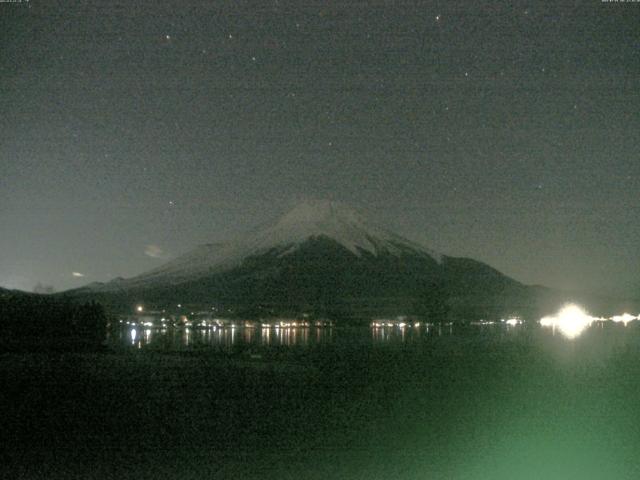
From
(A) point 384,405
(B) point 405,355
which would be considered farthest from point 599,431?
(B) point 405,355

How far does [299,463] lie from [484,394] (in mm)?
9032

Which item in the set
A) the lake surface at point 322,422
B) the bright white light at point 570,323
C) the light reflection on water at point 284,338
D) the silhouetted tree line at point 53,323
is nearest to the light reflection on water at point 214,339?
the light reflection on water at point 284,338

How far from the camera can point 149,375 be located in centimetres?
2417

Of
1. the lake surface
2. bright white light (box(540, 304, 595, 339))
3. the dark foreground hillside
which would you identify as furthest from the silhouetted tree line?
bright white light (box(540, 304, 595, 339))

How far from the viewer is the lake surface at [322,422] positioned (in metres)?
11.0

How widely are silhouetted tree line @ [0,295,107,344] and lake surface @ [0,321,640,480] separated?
74.2 feet

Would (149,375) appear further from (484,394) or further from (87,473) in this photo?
(87,473)

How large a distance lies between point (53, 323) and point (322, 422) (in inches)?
1548

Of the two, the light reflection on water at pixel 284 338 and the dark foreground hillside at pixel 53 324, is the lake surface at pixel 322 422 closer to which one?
the light reflection on water at pixel 284 338

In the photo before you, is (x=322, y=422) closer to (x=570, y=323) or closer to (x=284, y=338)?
(x=284, y=338)

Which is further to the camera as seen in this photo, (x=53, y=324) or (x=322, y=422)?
(x=53, y=324)

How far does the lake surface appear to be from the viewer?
11000 millimetres

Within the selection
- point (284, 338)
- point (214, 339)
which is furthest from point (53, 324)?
point (284, 338)

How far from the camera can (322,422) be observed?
14.8m
